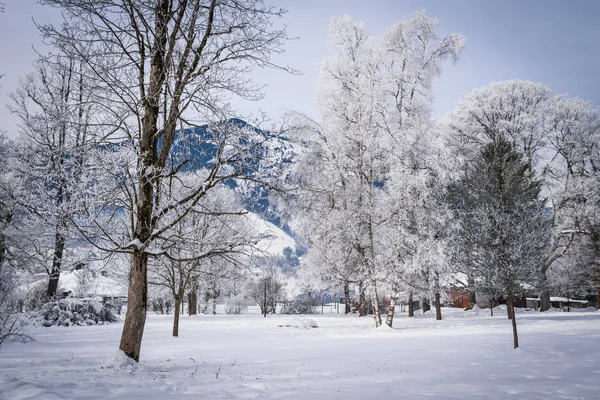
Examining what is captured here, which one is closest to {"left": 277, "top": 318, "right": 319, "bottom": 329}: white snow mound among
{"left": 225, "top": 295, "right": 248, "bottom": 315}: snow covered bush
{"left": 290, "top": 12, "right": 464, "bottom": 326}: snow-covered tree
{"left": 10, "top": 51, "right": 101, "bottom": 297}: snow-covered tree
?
{"left": 290, "top": 12, "right": 464, "bottom": 326}: snow-covered tree

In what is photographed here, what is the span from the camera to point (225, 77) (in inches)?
270

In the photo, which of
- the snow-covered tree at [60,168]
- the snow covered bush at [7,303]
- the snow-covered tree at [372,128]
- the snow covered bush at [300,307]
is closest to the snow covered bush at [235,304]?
the snow covered bush at [300,307]

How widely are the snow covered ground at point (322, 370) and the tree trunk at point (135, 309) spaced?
0.28 metres

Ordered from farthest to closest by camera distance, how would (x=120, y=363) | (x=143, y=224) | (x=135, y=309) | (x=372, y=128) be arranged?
(x=372, y=128), (x=143, y=224), (x=135, y=309), (x=120, y=363)

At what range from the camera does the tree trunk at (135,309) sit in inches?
262

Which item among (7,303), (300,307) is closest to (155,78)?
(7,303)

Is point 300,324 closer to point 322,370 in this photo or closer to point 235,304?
point 322,370

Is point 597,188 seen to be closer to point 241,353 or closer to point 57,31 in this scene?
point 241,353

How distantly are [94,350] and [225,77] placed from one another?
8.95 m

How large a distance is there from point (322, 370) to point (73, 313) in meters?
18.4

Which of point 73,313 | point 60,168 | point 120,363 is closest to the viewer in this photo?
point 60,168

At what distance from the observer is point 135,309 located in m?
6.68

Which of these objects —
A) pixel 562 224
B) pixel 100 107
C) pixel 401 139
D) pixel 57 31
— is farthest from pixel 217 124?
pixel 562 224

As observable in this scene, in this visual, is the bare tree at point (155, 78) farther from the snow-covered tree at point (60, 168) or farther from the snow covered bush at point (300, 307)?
the snow covered bush at point (300, 307)
